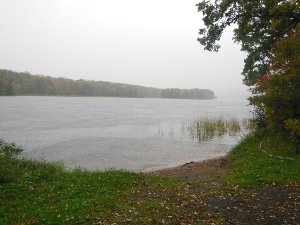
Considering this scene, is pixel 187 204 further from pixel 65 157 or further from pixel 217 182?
pixel 65 157

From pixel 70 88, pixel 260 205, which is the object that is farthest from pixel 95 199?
pixel 70 88

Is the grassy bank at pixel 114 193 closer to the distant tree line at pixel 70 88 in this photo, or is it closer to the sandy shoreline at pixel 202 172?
the sandy shoreline at pixel 202 172

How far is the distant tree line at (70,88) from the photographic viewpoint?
124 meters

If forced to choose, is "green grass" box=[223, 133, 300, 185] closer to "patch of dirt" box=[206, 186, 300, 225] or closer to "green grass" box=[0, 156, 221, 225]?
"patch of dirt" box=[206, 186, 300, 225]

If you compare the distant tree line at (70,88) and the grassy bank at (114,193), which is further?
the distant tree line at (70,88)

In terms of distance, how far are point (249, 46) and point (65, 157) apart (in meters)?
20.4

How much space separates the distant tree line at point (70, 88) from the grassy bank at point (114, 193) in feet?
372

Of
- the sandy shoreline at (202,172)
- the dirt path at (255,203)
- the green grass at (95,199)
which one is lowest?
the sandy shoreline at (202,172)

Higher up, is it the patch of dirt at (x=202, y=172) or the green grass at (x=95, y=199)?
the green grass at (x=95, y=199)

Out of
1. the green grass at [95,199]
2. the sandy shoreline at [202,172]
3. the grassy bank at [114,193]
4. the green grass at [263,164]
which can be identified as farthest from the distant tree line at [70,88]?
the green grass at [95,199]

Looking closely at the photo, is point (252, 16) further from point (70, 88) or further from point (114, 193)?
point (70, 88)

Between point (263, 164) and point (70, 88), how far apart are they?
472 feet

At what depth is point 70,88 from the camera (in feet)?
496

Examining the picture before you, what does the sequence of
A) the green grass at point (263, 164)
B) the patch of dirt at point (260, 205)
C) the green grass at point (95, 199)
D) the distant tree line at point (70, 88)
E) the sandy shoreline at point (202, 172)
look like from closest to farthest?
the patch of dirt at point (260, 205)
the green grass at point (95, 199)
the green grass at point (263, 164)
the sandy shoreline at point (202, 172)
the distant tree line at point (70, 88)
